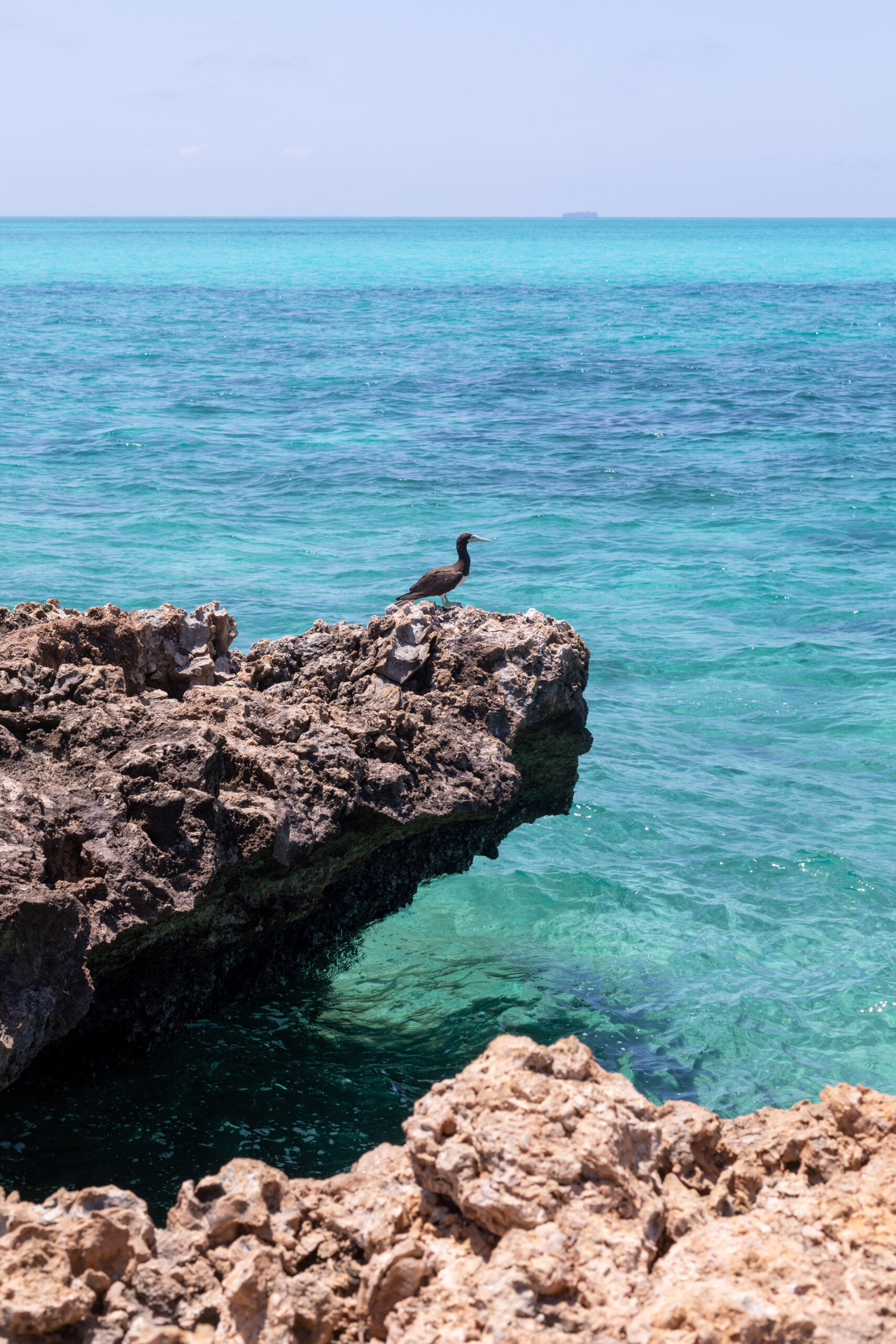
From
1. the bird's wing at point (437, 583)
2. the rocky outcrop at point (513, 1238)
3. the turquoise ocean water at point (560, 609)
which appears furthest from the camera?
the bird's wing at point (437, 583)

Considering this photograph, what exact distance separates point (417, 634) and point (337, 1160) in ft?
8.82

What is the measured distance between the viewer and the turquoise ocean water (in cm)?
599

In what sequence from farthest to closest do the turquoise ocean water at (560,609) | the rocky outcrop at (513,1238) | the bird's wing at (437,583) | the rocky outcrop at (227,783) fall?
the bird's wing at (437,583) → the turquoise ocean water at (560,609) → the rocky outcrop at (227,783) → the rocky outcrop at (513,1238)

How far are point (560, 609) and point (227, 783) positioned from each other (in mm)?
10538

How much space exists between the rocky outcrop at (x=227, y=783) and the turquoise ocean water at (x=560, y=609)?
612mm

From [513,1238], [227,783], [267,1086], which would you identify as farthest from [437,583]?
[513,1238]

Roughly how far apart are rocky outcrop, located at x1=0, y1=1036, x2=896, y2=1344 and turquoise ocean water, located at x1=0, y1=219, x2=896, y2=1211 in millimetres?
1954

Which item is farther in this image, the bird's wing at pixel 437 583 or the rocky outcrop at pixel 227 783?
the bird's wing at pixel 437 583

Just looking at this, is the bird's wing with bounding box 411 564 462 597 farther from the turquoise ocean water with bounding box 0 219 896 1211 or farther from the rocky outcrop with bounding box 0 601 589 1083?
the rocky outcrop with bounding box 0 601 589 1083

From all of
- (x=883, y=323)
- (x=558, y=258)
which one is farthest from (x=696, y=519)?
(x=558, y=258)

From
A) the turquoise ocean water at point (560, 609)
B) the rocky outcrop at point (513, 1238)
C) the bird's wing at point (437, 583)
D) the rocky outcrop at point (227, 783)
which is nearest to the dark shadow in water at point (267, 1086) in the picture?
the turquoise ocean water at point (560, 609)

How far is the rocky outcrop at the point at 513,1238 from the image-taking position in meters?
2.61

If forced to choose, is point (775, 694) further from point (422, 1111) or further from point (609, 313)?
point (609, 313)

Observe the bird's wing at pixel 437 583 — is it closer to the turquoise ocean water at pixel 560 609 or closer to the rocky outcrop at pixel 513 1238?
the turquoise ocean water at pixel 560 609
